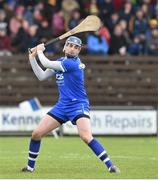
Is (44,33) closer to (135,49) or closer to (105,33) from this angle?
(105,33)

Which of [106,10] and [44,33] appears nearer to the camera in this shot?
[44,33]

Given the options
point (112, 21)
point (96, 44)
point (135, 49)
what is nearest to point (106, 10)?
point (112, 21)

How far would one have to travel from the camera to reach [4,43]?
23.7 meters

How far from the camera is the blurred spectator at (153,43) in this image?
24.0 m

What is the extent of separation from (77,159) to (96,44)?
9.56 metres

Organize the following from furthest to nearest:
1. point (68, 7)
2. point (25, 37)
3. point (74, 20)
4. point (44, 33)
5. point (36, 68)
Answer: point (68, 7)
point (74, 20)
point (44, 33)
point (25, 37)
point (36, 68)

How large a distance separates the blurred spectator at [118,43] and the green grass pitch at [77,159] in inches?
139

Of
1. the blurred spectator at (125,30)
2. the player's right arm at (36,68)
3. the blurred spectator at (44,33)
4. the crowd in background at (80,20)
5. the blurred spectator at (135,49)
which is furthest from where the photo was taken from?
the blurred spectator at (135,49)

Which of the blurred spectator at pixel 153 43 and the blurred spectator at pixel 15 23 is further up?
the blurred spectator at pixel 15 23

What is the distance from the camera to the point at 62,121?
40.1 ft

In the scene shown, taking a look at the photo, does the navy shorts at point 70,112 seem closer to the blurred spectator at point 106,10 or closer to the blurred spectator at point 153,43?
the blurred spectator at point 153,43

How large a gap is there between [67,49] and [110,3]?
13080 millimetres

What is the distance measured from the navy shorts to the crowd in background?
11230mm

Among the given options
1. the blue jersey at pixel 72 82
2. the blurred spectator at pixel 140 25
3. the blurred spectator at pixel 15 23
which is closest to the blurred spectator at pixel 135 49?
the blurred spectator at pixel 140 25
